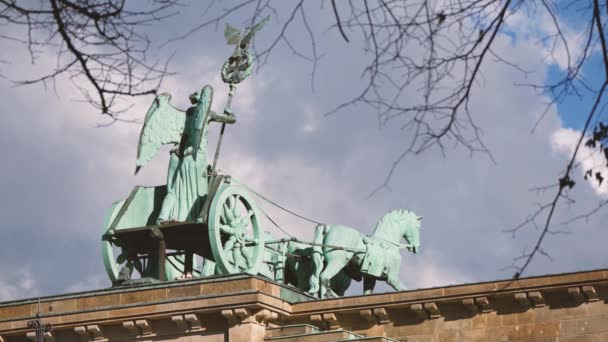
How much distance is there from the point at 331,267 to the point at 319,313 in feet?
6.78

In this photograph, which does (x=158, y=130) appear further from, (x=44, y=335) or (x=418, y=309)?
(x=418, y=309)

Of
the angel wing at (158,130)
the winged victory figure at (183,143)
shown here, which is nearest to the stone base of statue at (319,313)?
the winged victory figure at (183,143)

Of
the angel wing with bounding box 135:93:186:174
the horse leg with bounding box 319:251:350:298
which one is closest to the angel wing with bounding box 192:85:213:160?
the angel wing with bounding box 135:93:186:174

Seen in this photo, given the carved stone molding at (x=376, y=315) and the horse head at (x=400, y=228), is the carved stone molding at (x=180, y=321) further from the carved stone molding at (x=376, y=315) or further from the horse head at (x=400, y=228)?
the horse head at (x=400, y=228)

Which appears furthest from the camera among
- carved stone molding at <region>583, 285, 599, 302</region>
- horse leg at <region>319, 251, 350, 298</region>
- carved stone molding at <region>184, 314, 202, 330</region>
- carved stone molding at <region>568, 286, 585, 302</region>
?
horse leg at <region>319, 251, 350, 298</region>

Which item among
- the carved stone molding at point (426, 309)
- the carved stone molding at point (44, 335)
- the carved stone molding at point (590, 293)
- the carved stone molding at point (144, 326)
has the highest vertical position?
the carved stone molding at point (44, 335)

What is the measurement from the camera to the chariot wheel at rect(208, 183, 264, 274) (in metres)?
32.8

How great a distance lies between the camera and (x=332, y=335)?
3006 centimetres

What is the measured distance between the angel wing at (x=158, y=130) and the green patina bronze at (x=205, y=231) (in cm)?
2

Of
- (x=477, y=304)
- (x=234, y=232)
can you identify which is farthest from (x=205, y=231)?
(x=477, y=304)

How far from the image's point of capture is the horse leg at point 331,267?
34562mm

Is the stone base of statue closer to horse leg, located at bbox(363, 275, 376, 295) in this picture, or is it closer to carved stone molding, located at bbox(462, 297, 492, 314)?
carved stone molding, located at bbox(462, 297, 492, 314)

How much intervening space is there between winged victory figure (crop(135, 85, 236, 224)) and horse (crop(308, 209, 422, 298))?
292 centimetres

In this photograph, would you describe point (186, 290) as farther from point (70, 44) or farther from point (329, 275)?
point (70, 44)
